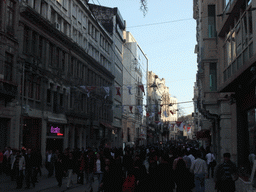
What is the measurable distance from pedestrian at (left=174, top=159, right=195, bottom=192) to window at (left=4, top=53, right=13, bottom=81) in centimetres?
1817

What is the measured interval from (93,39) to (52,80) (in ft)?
50.4

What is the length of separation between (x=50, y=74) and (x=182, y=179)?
81.5 feet

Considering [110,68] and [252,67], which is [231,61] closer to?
[252,67]

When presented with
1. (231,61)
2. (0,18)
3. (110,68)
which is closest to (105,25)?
(110,68)

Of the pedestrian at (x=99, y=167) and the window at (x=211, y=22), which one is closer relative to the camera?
the pedestrian at (x=99, y=167)

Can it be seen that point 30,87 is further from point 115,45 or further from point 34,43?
point 115,45

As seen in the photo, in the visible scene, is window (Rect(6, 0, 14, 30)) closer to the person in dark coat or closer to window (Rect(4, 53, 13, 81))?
window (Rect(4, 53, 13, 81))

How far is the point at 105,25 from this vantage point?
5803cm

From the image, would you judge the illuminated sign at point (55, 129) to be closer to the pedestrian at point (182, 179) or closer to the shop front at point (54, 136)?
the shop front at point (54, 136)

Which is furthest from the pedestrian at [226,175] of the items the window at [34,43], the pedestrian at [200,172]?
the window at [34,43]

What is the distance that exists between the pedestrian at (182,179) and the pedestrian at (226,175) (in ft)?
2.94

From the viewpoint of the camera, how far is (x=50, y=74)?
33.3 meters

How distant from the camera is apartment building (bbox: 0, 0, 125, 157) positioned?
2616 cm

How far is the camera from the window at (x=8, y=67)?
25.5m
